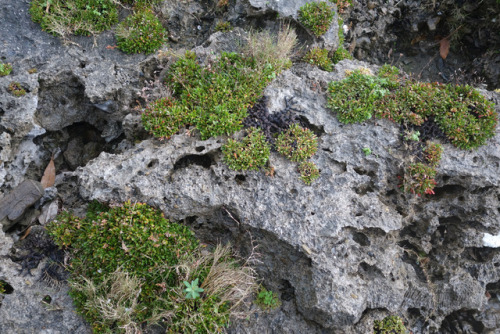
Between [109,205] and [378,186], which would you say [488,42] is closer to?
[378,186]

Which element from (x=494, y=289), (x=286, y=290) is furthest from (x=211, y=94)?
(x=494, y=289)

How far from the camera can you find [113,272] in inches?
219

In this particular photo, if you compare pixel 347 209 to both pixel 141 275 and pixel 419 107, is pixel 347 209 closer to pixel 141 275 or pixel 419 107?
pixel 419 107

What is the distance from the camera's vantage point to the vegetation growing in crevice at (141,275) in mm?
5398

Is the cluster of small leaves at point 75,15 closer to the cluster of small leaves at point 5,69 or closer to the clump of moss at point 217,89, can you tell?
the cluster of small leaves at point 5,69

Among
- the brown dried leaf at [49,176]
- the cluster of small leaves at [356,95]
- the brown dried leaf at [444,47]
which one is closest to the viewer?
the cluster of small leaves at [356,95]

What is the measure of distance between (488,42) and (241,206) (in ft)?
30.6

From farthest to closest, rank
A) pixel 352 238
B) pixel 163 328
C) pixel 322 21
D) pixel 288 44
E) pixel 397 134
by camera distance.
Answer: pixel 322 21
pixel 288 44
pixel 397 134
pixel 352 238
pixel 163 328

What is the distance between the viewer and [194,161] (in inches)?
260

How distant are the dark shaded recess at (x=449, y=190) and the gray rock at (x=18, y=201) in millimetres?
7876

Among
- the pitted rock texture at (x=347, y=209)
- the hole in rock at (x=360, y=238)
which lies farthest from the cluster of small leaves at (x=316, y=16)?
the hole in rock at (x=360, y=238)

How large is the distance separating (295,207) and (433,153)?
2891 mm

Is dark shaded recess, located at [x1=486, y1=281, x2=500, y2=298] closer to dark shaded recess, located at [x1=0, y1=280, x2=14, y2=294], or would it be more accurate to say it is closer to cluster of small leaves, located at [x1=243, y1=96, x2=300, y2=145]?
cluster of small leaves, located at [x1=243, y1=96, x2=300, y2=145]

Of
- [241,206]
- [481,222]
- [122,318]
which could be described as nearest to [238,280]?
[241,206]
